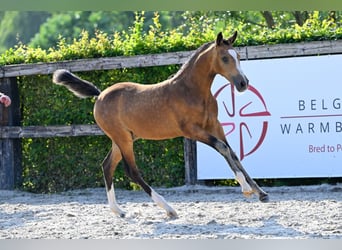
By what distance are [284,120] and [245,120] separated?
44cm

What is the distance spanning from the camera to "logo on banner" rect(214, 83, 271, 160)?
31.5ft

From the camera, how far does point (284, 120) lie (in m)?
9.53

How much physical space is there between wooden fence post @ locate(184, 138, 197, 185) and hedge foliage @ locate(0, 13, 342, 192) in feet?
0.40

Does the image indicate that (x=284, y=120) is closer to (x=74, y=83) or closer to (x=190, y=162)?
(x=190, y=162)

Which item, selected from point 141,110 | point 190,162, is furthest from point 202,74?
point 190,162

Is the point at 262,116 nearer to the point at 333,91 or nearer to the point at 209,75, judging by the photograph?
the point at 333,91

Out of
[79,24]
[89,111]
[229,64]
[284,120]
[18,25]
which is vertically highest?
[18,25]

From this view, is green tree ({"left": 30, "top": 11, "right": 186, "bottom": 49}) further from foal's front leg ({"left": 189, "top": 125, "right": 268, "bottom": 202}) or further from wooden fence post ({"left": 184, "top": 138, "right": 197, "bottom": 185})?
foal's front leg ({"left": 189, "top": 125, "right": 268, "bottom": 202})

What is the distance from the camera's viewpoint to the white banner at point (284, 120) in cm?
941

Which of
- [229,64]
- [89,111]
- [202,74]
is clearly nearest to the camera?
[229,64]

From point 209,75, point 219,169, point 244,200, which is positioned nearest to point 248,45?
point 219,169

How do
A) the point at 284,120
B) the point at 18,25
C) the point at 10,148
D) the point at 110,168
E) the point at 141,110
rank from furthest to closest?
the point at 18,25, the point at 10,148, the point at 284,120, the point at 110,168, the point at 141,110

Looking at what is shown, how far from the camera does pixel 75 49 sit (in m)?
10.6

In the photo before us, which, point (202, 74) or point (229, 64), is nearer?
point (229, 64)
